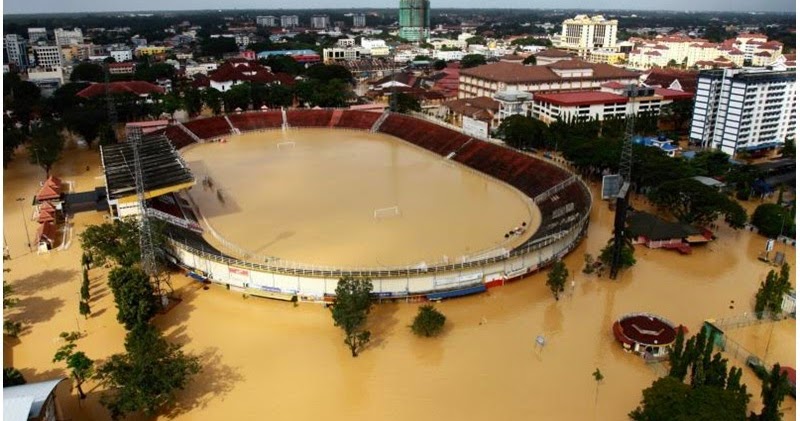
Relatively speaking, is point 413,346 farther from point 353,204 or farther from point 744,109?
point 744,109

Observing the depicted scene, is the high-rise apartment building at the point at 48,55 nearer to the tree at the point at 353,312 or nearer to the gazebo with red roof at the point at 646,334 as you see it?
the tree at the point at 353,312

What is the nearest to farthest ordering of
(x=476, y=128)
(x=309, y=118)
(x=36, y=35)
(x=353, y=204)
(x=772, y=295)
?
(x=772, y=295) < (x=353, y=204) < (x=476, y=128) < (x=309, y=118) < (x=36, y=35)

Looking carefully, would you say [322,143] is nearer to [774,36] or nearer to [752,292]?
[752,292]

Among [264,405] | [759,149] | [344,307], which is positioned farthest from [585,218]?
[759,149]

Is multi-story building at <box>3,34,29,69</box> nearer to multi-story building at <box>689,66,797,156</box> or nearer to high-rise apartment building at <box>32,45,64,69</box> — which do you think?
high-rise apartment building at <box>32,45,64,69</box>

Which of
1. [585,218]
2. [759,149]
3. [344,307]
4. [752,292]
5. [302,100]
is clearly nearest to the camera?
[344,307]

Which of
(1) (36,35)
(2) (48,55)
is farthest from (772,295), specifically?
(1) (36,35)

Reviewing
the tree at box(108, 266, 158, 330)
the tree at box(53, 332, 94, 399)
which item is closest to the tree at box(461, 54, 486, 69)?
the tree at box(108, 266, 158, 330)
